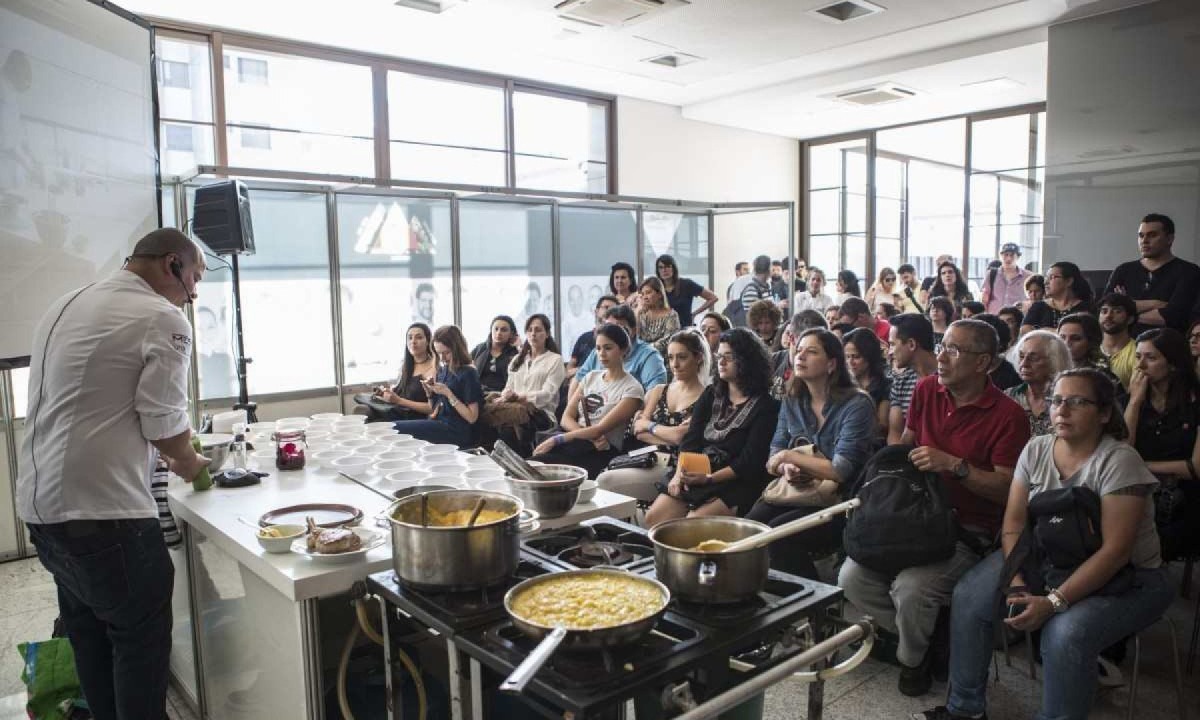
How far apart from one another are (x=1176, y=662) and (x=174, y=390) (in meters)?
2.87

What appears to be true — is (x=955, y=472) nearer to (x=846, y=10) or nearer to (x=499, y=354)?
(x=499, y=354)

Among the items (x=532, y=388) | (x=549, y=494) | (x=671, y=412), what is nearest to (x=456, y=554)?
(x=549, y=494)

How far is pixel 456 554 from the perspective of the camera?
1.48m

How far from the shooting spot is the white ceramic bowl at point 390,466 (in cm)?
267

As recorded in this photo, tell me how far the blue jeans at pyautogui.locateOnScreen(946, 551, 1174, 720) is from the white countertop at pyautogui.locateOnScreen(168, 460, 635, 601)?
1076mm

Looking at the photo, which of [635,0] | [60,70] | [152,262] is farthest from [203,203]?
[635,0]

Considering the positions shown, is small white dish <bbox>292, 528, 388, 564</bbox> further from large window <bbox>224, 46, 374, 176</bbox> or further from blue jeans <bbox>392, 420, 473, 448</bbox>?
large window <bbox>224, 46, 374, 176</bbox>

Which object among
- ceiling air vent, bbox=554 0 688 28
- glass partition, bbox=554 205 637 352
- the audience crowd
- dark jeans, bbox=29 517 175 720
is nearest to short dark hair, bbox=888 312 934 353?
the audience crowd

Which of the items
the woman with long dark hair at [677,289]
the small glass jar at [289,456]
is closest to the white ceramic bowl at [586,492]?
the small glass jar at [289,456]

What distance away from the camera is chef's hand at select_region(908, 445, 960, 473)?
2525mm

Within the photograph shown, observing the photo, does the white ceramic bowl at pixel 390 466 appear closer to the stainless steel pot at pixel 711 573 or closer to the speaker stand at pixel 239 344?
the stainless steel pot at pixel 711 573

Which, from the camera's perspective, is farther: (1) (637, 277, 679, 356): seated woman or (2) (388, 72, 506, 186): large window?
(2) (388, 72, 506, 186): large window

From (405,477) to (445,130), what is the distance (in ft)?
19.1

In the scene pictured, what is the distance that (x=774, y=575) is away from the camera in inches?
63.5
